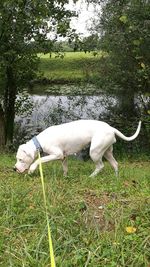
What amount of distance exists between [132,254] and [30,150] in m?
4.17

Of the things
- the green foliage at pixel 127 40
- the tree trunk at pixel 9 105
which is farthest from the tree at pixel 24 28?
the green foliage at pixel 127 40

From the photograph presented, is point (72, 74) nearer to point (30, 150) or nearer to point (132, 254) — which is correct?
point (30, 150)

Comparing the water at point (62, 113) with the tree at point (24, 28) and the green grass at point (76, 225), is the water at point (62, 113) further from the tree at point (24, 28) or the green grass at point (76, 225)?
the green grass at point (76, 225)

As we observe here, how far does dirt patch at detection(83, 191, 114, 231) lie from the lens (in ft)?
16.4

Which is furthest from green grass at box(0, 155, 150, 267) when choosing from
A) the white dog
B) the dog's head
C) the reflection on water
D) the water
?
the reflection on water

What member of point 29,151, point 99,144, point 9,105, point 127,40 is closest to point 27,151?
point 29,151

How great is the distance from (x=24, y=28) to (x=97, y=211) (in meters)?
9.00

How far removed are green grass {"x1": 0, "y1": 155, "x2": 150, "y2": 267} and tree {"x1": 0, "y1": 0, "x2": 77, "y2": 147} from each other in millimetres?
6866

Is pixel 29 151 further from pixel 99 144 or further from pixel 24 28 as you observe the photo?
pixel 24 28

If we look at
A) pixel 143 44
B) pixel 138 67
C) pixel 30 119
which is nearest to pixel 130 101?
pixel 138 67

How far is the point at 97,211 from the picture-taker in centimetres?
532

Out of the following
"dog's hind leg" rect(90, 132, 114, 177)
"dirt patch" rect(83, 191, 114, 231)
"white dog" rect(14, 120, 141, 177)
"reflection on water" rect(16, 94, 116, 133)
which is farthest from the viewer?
"reflection on water" rect(16, 94, 116, 133)

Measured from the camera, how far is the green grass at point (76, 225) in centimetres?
439

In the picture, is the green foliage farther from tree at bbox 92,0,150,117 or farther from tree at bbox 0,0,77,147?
tree at bbox 0,0,77,147
